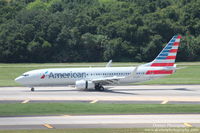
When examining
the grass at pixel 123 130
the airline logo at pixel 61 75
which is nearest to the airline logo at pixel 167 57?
the airline logo at pixel 61 75

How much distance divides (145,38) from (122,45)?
669 cm

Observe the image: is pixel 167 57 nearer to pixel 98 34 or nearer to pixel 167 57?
pixel 167 57

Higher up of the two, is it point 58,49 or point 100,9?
point 100,9

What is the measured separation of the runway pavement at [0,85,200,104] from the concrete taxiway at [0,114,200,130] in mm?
9728

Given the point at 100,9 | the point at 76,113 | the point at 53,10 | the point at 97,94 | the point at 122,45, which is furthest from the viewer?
the point at 53,10

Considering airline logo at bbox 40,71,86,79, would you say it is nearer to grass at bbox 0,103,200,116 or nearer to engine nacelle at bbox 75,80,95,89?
engine nacelle at bbox 75,80,95,89

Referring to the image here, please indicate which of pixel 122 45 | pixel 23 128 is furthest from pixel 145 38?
pixel 23 128

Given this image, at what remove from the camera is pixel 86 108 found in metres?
42.3

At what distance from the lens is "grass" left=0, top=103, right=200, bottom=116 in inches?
1575

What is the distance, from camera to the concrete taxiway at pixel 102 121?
3316 cm

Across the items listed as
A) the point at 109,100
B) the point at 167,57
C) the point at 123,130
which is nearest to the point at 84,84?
the point at 109,100

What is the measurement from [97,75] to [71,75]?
329cm

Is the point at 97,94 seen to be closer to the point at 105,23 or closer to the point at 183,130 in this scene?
the point at 183,130

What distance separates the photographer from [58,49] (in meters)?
112
